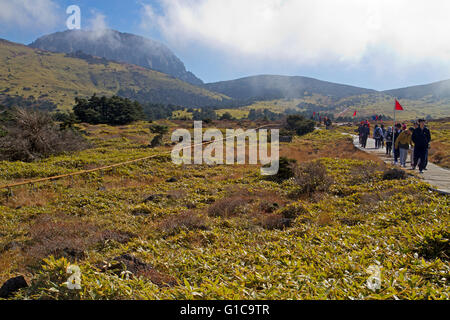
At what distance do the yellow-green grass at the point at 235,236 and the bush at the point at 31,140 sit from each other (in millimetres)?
2762

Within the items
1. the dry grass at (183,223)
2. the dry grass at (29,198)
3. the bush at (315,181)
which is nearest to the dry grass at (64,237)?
the dry grass at (183,223)

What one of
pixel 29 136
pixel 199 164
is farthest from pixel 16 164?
pixel 199 164

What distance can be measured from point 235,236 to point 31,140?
17201 mm

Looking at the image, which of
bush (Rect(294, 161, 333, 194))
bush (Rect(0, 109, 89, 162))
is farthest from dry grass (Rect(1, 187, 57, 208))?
bush (Rect(294, 161, 333, 194))

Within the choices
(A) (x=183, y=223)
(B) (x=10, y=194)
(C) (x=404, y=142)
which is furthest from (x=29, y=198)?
(C) (x=404, y=142)

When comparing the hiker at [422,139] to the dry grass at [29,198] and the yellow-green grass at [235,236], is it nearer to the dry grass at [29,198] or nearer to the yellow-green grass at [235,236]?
the yellow-green grass at [235,236]

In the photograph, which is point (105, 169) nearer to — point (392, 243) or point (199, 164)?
point (199, 164)

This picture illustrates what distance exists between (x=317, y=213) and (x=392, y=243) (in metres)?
3.13

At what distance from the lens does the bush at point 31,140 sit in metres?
16.2

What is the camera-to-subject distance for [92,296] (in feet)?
9.55

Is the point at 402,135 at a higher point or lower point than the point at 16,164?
higher

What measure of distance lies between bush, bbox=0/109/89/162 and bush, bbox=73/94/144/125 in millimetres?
26069

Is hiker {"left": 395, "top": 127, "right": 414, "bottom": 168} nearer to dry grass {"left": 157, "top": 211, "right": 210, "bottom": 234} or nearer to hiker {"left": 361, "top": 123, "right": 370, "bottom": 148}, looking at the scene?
hiker {"left": 361, "top": 123, "right": 370, "bottom": 148}

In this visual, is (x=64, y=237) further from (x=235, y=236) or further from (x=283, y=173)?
(x=283, y=173)
